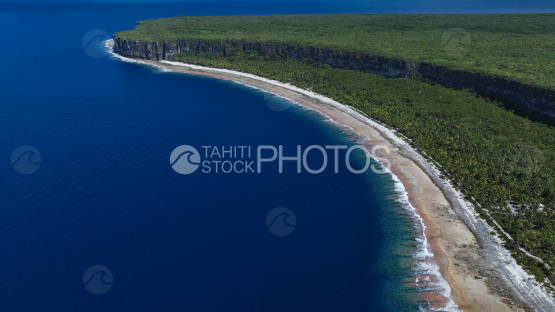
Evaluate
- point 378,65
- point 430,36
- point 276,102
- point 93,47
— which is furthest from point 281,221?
point 93,47

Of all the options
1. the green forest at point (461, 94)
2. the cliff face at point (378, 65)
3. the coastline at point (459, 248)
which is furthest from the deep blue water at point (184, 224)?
the cliff face at point (378, 65)

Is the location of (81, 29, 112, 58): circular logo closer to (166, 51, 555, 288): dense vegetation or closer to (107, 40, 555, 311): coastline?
(166, 51, 555, 288): dense vegetation

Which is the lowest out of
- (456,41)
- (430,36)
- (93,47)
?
(93,47)

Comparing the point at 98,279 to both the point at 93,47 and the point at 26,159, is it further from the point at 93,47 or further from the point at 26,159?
the point at 93,47

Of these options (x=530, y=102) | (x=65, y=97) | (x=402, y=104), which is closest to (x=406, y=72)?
(x=402, y=104)

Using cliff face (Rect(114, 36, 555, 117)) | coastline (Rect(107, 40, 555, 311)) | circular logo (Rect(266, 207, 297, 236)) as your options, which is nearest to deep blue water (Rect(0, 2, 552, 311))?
circular logo (Rect(266, 207, 297, 236))

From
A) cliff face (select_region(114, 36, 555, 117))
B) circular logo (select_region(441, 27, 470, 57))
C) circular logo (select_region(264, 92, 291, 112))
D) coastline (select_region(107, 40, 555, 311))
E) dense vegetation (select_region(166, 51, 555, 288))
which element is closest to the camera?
coastline (select_region(107, 40, 555, 311))
